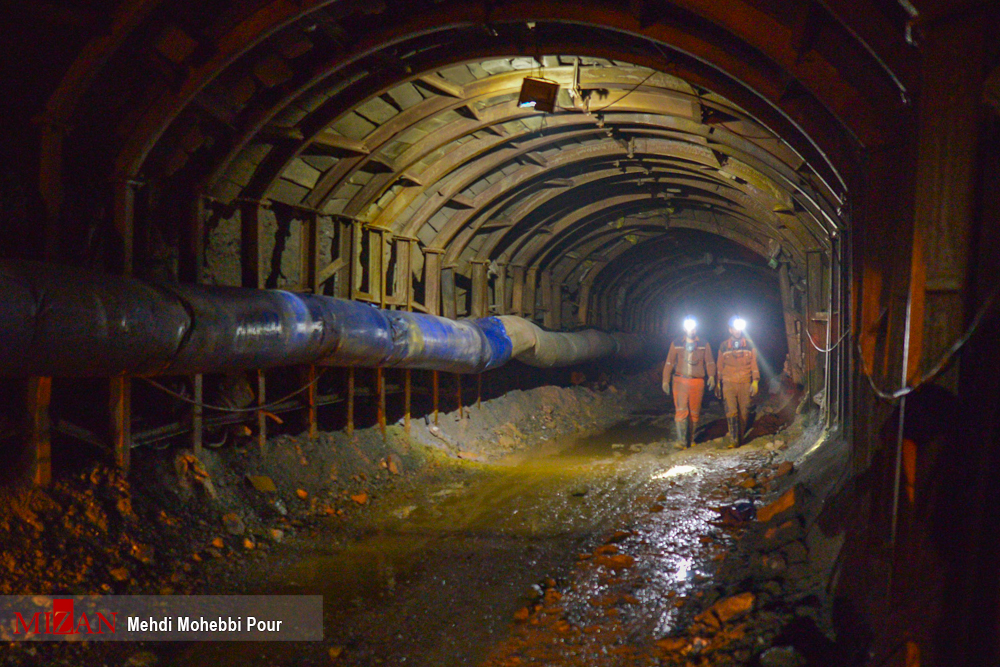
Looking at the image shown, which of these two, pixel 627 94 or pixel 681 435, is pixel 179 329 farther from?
pixel 681 435

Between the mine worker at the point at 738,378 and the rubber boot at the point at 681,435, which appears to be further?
the rubber boot at the point at 681,435

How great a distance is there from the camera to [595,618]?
3.98 meters

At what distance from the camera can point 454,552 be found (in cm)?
513

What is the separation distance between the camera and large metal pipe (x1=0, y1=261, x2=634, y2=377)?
357 cm

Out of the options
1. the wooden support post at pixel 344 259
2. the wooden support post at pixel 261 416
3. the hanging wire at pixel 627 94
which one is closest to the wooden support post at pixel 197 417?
the wooden support post at pixel 261 416

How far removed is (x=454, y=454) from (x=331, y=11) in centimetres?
611

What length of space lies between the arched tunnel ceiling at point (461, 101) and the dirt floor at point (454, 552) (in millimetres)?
2623

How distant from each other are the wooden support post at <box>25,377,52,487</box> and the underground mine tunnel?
24 millimetres

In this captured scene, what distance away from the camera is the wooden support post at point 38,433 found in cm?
456

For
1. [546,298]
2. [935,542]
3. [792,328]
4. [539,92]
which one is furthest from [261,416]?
[792,328]

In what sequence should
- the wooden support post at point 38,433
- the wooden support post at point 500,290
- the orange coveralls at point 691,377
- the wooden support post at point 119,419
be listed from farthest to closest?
the wooden support post at point 500,290 → the orange coveralls at point 691,377 → the wooden support post at point 119,419 → the wooden support post at point 38,433

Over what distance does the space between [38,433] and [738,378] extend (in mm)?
8873

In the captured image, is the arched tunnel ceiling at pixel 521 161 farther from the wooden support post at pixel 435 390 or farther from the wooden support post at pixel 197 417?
the wooden support post at pixel 197 417

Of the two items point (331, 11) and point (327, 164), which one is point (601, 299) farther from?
point (331, 11)
